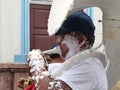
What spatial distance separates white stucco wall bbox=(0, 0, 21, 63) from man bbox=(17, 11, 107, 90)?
14.2 feet

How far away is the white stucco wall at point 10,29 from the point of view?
5.88m

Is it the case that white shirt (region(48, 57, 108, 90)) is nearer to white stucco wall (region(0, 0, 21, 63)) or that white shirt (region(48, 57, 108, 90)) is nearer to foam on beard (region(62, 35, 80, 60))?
foam on beard (region(62, 35, 80, 60))

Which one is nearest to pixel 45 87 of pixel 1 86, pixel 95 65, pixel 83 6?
pixel 95 65

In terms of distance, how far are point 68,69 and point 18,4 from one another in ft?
14.8

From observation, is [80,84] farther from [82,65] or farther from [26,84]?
[26,84]

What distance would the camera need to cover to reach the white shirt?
4.99 ft

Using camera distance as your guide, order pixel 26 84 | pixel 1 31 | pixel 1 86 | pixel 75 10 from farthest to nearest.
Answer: pixel 1 31 < pixel 1 86 < pixel 26 84 < pixel 75 10

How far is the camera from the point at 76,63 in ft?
5.14

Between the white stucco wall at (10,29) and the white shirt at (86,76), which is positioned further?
the white stucco wall at (10,29)

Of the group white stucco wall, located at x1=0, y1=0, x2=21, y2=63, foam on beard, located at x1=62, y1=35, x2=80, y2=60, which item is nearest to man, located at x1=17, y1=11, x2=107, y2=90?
foam on beard, located at x1=62, y1=35, x2=80, y2=60

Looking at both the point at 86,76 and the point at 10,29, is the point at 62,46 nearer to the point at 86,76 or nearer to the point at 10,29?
the point at 86,76

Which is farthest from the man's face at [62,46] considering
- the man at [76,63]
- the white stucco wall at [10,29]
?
the white stucco wall at [10,29]

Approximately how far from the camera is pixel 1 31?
5.89 meters

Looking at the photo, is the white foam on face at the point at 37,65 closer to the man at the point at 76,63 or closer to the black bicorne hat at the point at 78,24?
the man at the point at 76,63
